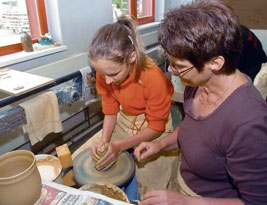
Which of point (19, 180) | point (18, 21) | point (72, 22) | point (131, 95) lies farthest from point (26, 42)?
point (19, 180)

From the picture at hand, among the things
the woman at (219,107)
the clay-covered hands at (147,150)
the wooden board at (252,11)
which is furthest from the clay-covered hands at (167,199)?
the wooden board at (252,11)

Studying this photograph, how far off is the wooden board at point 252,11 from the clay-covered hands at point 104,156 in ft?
7.63

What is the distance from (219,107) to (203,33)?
224 millimetres

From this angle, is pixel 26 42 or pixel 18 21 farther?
pixel 18 21

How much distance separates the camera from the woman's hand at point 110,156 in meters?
1.08

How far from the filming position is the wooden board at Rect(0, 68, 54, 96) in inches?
53.4

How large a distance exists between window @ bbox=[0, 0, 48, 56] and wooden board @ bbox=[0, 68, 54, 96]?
0.40 meters

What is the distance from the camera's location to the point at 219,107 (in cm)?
72

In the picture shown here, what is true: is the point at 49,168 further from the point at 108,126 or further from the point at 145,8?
the point at 145,8

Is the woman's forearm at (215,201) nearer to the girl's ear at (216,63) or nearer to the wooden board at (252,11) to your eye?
the girl's ear at (216,63)

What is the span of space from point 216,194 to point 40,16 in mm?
1907

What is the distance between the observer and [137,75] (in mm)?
1154

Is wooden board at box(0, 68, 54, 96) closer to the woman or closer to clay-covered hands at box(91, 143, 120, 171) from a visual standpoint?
clay-covered hands at box(91, 143, 120, 171)

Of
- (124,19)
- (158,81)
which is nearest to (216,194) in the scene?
(158,81)
